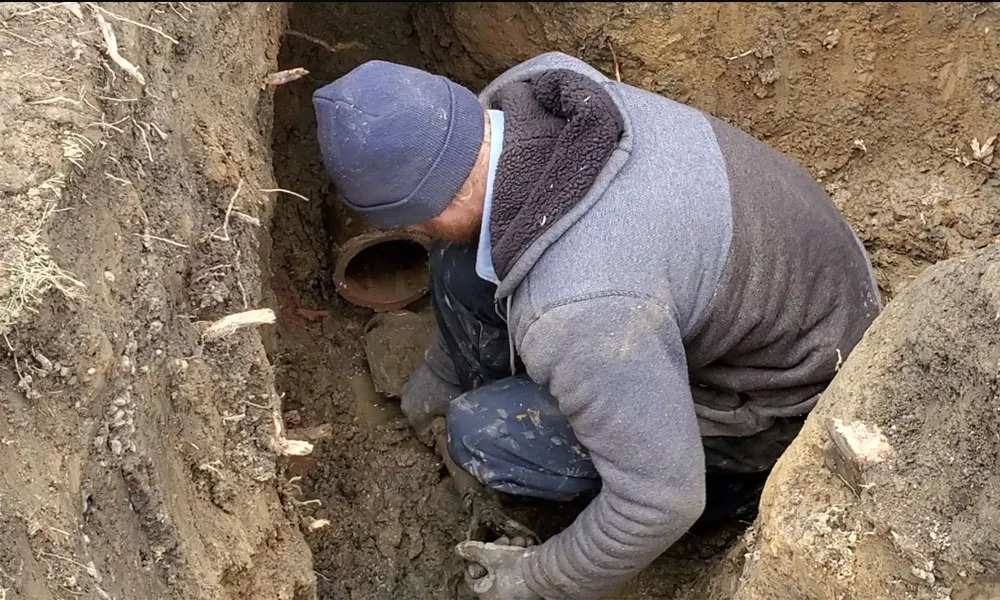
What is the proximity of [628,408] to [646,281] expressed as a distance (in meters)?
0.25

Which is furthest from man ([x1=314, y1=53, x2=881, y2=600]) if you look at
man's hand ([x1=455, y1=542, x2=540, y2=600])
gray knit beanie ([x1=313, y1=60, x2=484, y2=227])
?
man's hand ([x1=455, y1=542, x2=540, y2=600])

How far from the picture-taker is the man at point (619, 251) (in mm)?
1655

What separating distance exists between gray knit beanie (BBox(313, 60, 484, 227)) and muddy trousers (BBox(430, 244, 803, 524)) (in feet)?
1.44

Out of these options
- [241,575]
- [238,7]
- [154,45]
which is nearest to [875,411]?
[241,575]

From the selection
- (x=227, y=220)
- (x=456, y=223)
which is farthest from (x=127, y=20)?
(x=456, y=223)

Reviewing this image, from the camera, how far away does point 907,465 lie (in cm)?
135

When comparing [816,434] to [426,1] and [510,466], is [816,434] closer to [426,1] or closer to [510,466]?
[510,466]

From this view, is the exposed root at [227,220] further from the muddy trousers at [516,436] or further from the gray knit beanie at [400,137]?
the muddy trousers at [516,436]

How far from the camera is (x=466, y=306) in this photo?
232 cm

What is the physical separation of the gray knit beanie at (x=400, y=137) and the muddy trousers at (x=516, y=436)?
44 centimetres

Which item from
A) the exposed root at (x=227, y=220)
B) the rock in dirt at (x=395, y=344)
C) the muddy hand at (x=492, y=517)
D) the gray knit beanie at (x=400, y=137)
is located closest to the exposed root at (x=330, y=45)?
the rock in dirt at (x=395, y=344)

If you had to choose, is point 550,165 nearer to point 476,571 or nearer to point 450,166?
point 450,166

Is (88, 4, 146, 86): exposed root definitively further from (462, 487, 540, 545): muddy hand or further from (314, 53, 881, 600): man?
(462, 487, 540, 545): muddy hand

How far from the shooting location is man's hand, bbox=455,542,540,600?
2.16 m
